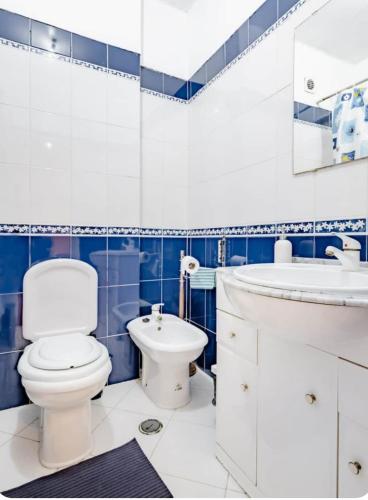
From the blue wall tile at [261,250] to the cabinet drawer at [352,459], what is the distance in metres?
0.82

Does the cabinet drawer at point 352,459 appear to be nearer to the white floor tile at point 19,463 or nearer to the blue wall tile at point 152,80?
the white floor tile at point 19,463

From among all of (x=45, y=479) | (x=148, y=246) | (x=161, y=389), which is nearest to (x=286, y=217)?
(x=148, y=246)

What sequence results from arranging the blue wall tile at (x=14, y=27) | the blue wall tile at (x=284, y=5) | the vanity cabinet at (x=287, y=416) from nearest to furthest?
the vanity cabinet at (x=287, y=416) < the blue wall tile at (x=284, y=5) < the blue wall tile at (x=14, y=27)

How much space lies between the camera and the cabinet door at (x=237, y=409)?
100 centimetres

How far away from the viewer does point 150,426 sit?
4.61ft

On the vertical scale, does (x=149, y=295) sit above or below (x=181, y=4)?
below

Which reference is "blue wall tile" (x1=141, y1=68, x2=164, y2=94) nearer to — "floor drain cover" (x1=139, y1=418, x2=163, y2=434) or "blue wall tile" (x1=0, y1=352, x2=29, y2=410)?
"blue wall tile" (x1=0, y1=352, x2=29, y2=410)

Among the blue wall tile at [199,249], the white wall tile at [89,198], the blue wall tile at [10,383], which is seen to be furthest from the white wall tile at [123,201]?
the blue wall tile at [10,383]

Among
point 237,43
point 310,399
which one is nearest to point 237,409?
point 310,399

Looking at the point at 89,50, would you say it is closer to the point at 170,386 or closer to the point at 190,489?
the point at 170,386

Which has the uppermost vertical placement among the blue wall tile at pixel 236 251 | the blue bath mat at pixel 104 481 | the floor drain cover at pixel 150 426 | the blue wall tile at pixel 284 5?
the blue wall tile at pixel 284 5

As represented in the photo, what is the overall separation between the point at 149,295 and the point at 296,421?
1.36 metres

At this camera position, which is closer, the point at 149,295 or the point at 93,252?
the point at 93,252

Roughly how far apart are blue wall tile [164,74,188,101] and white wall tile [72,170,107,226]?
2.93 feet
